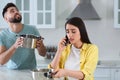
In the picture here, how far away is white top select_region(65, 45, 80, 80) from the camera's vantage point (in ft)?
6.79

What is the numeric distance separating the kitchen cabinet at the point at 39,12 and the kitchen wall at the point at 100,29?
11.2 inches

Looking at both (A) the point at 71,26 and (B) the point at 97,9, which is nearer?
(A) the point at 71,26

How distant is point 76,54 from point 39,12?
240 centimetres

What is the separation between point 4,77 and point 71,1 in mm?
2863

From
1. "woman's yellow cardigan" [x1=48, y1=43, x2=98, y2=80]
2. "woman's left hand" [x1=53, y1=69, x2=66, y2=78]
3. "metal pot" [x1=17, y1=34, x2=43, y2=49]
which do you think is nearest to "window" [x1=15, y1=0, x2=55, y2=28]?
"metal pot" [x1=17, y1=34, x2=43, y2=49]

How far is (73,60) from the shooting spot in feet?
6.93

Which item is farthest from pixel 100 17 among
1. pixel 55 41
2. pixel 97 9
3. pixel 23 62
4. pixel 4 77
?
pixel 4 77

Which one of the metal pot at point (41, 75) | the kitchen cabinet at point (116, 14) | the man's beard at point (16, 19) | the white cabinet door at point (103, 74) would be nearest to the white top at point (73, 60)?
the metal pot at point (41, 75)

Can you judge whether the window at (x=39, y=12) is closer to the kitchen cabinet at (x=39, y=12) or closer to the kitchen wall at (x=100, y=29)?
the kitchen cabinet at (x=39, y=12)

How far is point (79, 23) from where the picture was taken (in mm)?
2094

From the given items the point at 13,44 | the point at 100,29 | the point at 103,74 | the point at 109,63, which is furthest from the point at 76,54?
the point at 100,29

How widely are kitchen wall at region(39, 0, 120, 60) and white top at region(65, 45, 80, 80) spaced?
A: 2540 millimetres

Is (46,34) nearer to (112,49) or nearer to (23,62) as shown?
(112,49)

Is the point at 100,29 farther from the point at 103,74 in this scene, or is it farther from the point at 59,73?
the point at 59,73
